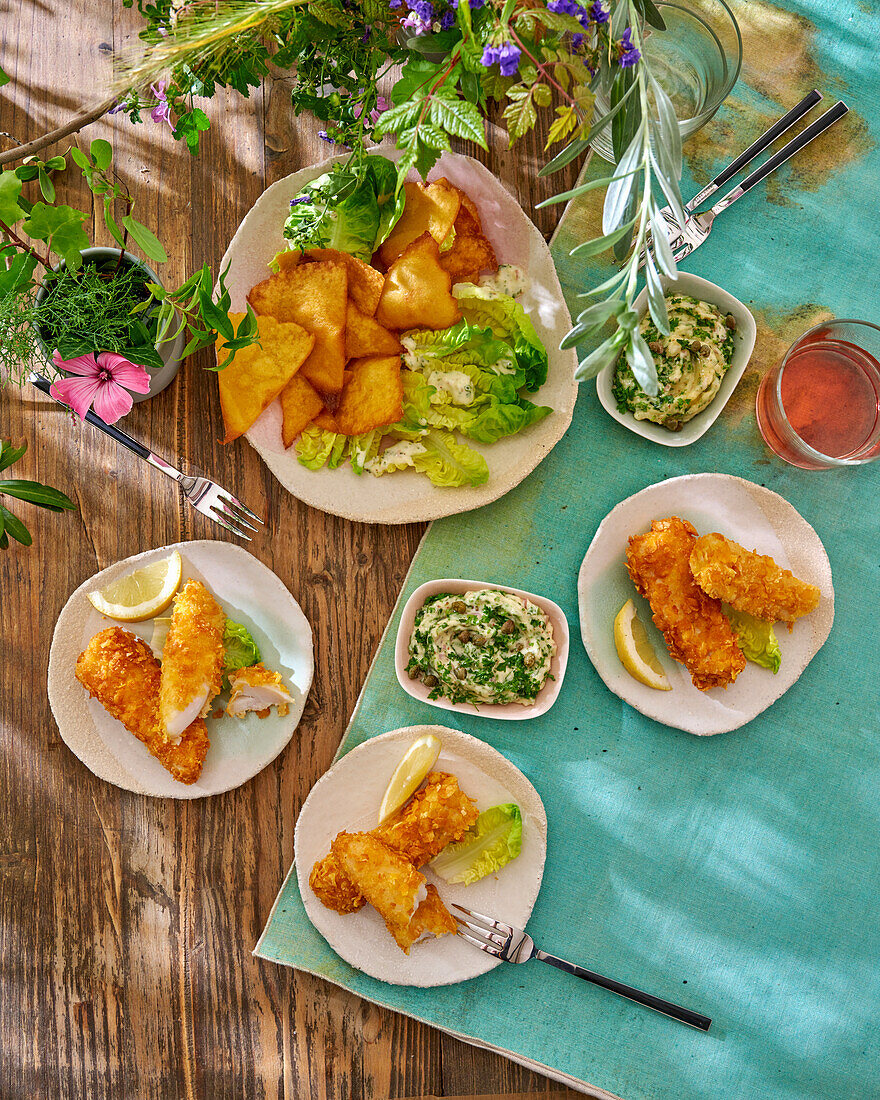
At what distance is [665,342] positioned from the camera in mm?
2066

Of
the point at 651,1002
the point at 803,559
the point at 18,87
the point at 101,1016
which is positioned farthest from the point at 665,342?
the point at 101,1016

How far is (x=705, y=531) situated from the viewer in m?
2.20

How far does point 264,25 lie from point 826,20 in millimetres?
1687

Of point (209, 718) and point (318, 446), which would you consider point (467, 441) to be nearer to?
point (318, 446)

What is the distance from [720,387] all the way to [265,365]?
1253 millimetres

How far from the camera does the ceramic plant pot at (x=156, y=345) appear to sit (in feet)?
6.18

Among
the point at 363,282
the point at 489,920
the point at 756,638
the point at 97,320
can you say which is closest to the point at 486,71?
the point at 363,282

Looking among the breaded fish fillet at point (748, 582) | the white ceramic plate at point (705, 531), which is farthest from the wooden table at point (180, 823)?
the breaded fish fillet at point (748, 582)

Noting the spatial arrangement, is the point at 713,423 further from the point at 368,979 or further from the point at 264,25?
the point at 368,979

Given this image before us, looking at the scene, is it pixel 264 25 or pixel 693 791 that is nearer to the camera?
pixel 264 25

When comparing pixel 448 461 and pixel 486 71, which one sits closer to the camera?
pixel 486 71

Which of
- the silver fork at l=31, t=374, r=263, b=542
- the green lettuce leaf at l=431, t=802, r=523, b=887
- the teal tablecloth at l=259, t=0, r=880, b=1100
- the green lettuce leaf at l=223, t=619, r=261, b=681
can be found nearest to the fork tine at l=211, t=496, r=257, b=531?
the silver fork at l=31, t=374, r=263, b=542

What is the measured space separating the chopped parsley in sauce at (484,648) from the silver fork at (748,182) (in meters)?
1.14

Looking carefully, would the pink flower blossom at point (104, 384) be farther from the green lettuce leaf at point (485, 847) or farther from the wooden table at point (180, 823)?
the green lettuce leaf at point (485, 847)
